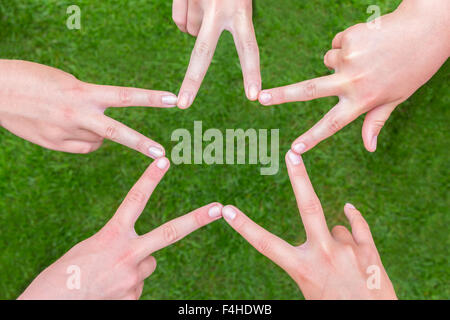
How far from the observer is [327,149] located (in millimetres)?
2984

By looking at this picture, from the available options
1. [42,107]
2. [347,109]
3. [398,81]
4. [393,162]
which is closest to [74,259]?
[42,107]

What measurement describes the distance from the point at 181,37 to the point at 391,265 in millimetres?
2420

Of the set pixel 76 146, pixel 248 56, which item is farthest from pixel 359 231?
pixel 76 146

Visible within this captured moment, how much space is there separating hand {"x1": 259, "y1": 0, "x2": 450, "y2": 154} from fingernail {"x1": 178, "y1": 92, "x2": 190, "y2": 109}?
0.70 meters

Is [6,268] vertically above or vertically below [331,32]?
below

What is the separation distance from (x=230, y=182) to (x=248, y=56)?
99 cm

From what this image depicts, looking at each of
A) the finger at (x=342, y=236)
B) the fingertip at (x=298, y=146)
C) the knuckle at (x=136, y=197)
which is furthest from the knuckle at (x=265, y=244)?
the knuckle at (x=136, y=197)

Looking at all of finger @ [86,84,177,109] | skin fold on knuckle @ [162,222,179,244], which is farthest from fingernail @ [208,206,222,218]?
finger @ [86,84,177,109]

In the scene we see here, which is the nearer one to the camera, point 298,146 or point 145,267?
point 298,146

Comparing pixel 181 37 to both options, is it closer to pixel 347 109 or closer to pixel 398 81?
pixel 347 109

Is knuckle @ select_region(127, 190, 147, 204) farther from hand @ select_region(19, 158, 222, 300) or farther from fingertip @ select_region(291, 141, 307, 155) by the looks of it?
fingertip @ select_region(291, 141, 307, 155)

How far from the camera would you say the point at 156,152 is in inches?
93.0

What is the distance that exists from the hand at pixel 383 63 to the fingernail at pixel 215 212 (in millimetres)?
619

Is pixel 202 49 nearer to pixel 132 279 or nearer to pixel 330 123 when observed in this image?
pixel 330 123
